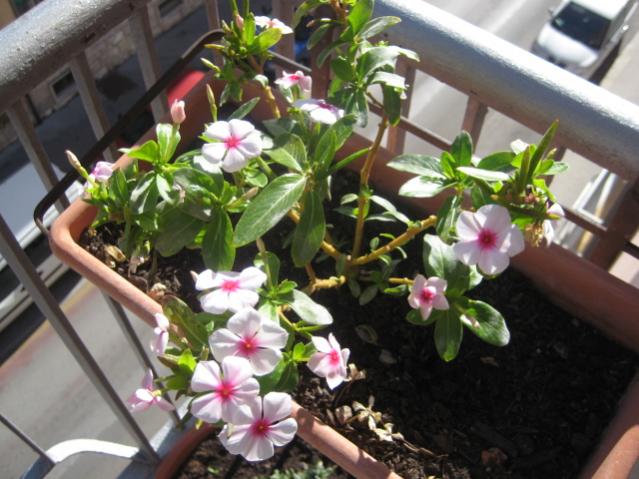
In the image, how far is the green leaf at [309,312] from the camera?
0.78 m

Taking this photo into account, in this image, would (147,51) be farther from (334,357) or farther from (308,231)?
(334,357)

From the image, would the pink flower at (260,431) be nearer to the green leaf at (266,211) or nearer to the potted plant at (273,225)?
the potted plant at (273,225)

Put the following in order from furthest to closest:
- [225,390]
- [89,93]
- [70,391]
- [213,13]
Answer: [70,391] < [213,13] < [89,93] < [225,390]

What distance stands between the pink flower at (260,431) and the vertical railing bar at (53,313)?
374 millimetres

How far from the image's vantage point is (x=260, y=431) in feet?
2.22

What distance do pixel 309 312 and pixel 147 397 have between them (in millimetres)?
203

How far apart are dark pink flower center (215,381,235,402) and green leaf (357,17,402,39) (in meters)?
0.45

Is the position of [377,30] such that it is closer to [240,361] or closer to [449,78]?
[449,78]

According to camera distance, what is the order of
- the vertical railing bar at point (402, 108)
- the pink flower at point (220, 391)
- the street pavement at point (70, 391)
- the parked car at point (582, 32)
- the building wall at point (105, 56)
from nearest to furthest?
the pink flower at point (220, 391), the vertical railing bar at point (402, 108), the street pavement at point (70, 391), the parked car at point (582, 32), the building wall at point (105, 56)

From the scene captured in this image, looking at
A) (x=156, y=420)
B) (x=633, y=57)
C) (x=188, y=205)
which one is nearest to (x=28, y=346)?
(x=156, y=420)

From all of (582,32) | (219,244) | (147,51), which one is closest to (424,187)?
(219,244)

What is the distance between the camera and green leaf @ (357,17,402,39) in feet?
2.68

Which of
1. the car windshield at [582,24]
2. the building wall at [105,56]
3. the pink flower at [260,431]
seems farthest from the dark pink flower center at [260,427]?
the car windshield at [582,24]

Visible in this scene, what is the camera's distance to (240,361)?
63 centimetres
